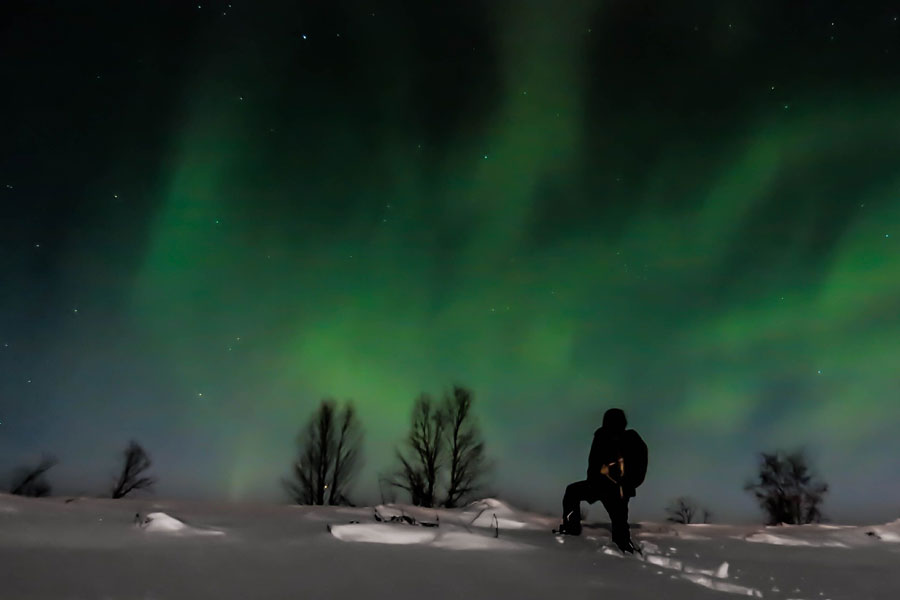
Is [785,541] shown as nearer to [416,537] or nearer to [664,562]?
[664,562]

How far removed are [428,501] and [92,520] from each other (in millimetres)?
25415

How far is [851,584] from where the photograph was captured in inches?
157

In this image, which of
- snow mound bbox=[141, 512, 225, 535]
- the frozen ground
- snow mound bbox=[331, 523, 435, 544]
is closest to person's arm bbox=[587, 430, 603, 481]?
the frozen ground

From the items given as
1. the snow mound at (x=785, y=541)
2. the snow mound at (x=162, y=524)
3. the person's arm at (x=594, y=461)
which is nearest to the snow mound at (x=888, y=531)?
the snow mound at (x=785, y=541)

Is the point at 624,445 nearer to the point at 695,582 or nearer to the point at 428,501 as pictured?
the point at 695,582

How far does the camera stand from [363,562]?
373 cm

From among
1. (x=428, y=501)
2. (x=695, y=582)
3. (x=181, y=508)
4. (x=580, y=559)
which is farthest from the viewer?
(x=428, y=501)

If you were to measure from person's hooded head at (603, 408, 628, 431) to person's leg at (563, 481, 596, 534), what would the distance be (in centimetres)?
71

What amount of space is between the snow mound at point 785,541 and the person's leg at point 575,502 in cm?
245

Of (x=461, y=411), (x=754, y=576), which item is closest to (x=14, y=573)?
(x=754, y=576)

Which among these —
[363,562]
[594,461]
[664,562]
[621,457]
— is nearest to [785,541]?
[621,457]

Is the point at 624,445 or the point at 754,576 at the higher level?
the point at 624,445

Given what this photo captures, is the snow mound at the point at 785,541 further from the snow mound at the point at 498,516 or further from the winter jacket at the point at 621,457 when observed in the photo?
the snow mound at the point at 498,516

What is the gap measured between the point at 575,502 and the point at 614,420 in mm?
1056
